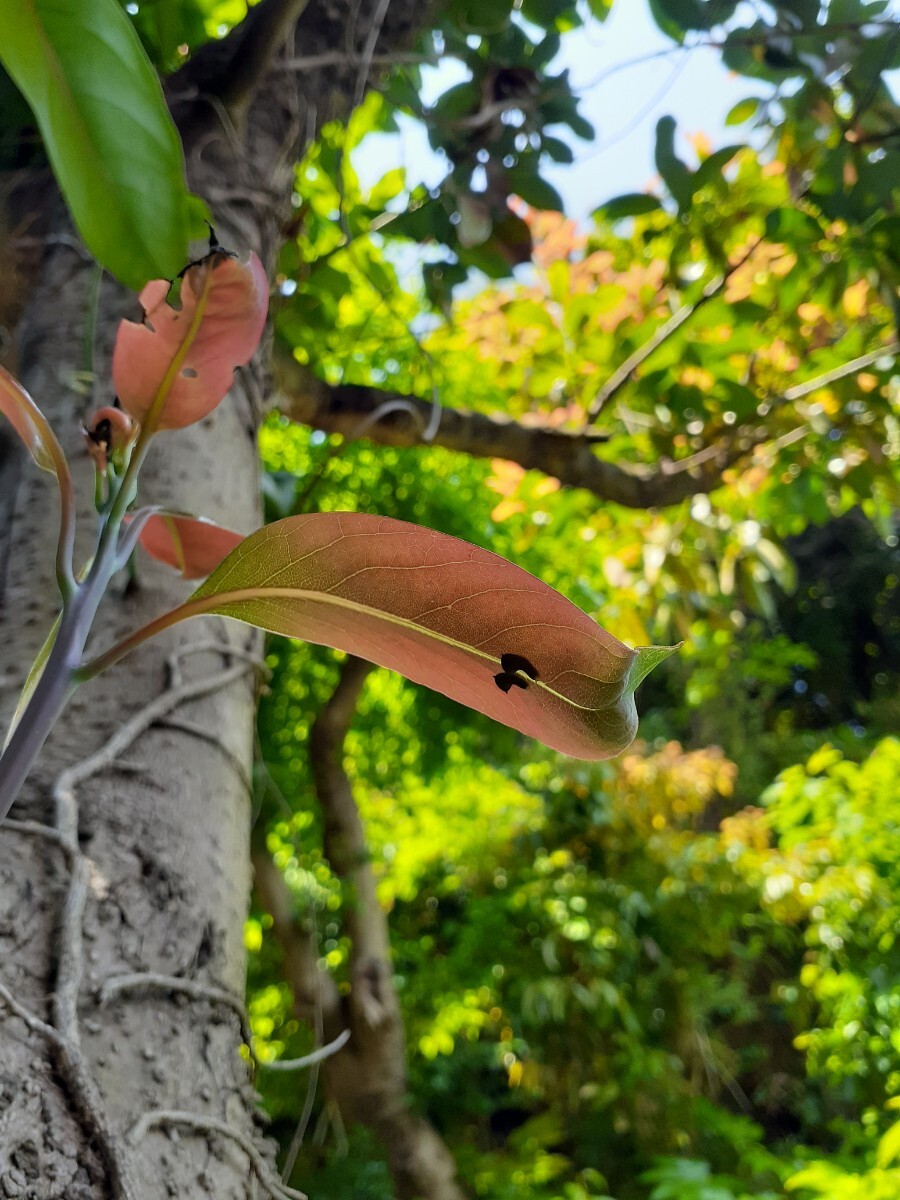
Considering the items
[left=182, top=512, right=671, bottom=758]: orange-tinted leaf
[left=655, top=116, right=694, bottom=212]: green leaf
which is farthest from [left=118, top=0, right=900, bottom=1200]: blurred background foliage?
[left=182, top=512, right=671, bottom=758]: orange-tinted leaf

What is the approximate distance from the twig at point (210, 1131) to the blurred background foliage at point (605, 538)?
274 mm

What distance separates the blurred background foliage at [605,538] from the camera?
0.71m

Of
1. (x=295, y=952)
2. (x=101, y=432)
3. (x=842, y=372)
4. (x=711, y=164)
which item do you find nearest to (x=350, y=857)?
(x=295, y=952)

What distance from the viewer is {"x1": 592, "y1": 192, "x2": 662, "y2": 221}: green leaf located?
2.52 ft

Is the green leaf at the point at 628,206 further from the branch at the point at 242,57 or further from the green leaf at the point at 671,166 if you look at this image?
the branch at the point at 242,57

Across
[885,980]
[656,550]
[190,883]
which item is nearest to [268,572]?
[190,883]

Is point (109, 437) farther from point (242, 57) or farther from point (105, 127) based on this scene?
point (242, 57)

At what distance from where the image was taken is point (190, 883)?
1.07 feet

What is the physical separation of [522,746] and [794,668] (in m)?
2.66

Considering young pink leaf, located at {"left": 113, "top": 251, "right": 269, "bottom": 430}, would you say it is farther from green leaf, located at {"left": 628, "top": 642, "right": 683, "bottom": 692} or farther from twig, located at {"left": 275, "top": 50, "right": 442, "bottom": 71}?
twig, located at {"left": 275, "top": 50, "right": 442, "bottom": 71}

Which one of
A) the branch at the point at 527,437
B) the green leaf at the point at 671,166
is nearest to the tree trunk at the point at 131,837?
the branch at the point at 527,437

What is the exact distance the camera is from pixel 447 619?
0.21 meters

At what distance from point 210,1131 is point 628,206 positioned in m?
0.79

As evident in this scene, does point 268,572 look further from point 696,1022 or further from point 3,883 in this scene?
point 696,1022
